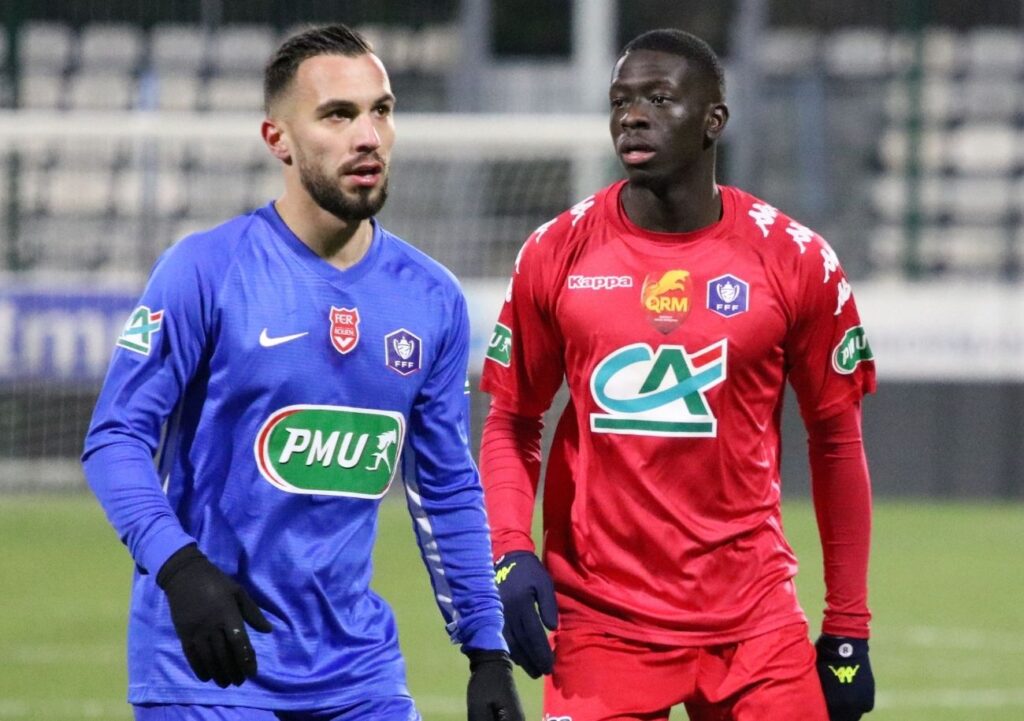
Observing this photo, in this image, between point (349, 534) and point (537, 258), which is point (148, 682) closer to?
point (349, 534)

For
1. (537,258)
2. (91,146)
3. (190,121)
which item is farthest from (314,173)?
(91,146)

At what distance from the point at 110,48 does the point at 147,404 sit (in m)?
13.4

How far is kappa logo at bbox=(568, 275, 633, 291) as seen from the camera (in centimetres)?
444

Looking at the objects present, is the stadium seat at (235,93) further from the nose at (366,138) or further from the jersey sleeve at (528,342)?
the nose at (366,138)

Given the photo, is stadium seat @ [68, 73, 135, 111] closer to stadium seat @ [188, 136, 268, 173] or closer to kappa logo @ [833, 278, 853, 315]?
stadium seat @ [188, 136, 268, 173]

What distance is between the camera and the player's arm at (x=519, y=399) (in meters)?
4.50

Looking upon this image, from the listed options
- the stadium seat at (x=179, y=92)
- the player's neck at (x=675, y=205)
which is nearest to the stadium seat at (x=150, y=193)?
the stadium seat at (x=179, y=92)

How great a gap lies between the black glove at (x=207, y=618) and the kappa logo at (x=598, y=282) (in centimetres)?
133

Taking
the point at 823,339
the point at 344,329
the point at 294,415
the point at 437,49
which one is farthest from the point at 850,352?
the point at 437,49

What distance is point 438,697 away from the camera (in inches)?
325

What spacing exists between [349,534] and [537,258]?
0.99 metres

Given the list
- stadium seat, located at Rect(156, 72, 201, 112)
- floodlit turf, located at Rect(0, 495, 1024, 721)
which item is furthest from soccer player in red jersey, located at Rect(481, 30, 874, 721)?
stadium seat, located at Rect(156, 72, 201, 112)

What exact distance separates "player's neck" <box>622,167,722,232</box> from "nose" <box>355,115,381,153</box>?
0.87m

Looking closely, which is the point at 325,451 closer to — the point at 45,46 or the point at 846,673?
the point at 846,673
